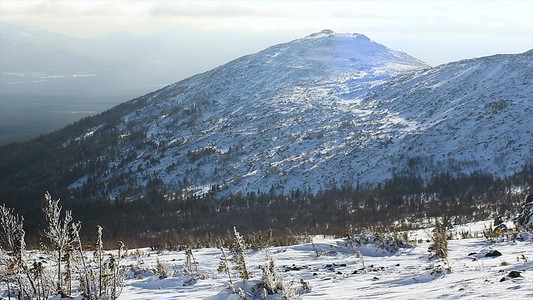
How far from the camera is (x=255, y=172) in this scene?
53625mm

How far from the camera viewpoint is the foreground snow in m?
7.01

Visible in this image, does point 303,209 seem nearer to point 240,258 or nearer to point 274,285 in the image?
point 240,258

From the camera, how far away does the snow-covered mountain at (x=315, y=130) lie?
46.0 metres

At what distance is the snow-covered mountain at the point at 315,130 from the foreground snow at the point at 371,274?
3267 centimetres

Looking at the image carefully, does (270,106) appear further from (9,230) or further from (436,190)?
(9,230)

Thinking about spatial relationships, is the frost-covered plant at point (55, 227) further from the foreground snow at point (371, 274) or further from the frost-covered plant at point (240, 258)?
the frost-covered plant at point (240, 258)

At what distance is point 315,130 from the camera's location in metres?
61.2

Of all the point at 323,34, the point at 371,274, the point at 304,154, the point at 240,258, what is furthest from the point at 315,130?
the point at 323,34

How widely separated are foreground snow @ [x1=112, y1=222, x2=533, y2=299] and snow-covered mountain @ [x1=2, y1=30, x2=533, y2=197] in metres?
32.7

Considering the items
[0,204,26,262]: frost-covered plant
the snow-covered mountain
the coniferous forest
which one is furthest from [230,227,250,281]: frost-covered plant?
the snow-covered mountain

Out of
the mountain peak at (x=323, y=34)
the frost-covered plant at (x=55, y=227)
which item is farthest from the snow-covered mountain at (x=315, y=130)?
the frost-covered plant at (x=55, y=227)

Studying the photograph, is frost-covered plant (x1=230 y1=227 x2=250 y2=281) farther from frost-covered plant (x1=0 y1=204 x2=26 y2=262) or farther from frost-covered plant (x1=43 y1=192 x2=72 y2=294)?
frost-covered plant (x1=0 y1=204 x2=26 y2=262)

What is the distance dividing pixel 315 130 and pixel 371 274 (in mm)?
52375

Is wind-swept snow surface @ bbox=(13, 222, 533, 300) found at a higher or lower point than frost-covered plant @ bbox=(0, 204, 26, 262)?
lower
